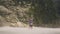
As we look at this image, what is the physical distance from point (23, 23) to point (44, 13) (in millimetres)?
4297

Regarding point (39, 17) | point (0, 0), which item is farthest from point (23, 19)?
point (0, 0)

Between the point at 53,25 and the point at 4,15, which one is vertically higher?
the point at 4,15

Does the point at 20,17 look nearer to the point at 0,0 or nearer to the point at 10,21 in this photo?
the point at 10,21

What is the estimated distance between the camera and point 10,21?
26.8 meters

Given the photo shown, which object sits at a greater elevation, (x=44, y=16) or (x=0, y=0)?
(x=0, y=0)

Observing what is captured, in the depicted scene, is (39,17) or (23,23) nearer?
(23,23)

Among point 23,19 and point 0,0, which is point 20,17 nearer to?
point 23,19

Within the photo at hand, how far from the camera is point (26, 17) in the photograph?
28.4 m

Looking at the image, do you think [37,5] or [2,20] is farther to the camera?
[37,5]

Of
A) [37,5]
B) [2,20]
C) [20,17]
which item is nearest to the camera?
[2,20]

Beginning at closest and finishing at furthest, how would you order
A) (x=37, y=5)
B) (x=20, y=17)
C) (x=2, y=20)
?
(x=2, y=20) < (x=20, y=17) < (x=37, y=5)

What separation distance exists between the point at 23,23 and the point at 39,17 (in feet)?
9.97

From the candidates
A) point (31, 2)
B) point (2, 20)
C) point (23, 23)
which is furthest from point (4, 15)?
point (31, 2)

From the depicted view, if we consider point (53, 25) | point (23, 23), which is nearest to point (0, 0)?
point (23, 23)
